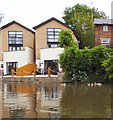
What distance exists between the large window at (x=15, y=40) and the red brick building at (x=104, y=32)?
10.9 m

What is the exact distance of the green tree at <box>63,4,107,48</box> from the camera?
55.4m

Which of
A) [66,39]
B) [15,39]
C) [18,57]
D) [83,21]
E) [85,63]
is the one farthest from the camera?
[83,21]

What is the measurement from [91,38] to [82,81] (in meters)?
24.3

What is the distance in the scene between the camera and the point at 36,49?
4644 cm

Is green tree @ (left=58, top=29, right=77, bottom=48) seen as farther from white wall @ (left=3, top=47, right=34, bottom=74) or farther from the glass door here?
the glass door

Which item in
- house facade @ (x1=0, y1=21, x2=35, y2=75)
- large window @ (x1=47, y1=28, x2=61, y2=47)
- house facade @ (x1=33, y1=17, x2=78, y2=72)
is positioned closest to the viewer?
house facade @ (x1=33, y1=17, x2=78, y2=72)

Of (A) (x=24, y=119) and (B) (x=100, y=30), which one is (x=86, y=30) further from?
(A) (x=24, y=119)

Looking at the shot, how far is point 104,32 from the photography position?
46.6 meters

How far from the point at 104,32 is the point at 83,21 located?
10474 millimetres

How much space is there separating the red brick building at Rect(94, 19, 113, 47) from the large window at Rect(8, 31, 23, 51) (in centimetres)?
1094

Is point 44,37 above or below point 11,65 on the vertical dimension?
above

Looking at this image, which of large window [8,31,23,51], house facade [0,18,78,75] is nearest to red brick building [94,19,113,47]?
house facade [0,18,78,75]

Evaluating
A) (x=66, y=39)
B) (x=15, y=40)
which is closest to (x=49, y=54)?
(x=66, y=39)

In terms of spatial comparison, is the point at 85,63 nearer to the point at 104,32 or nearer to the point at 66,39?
the point at 66,39
